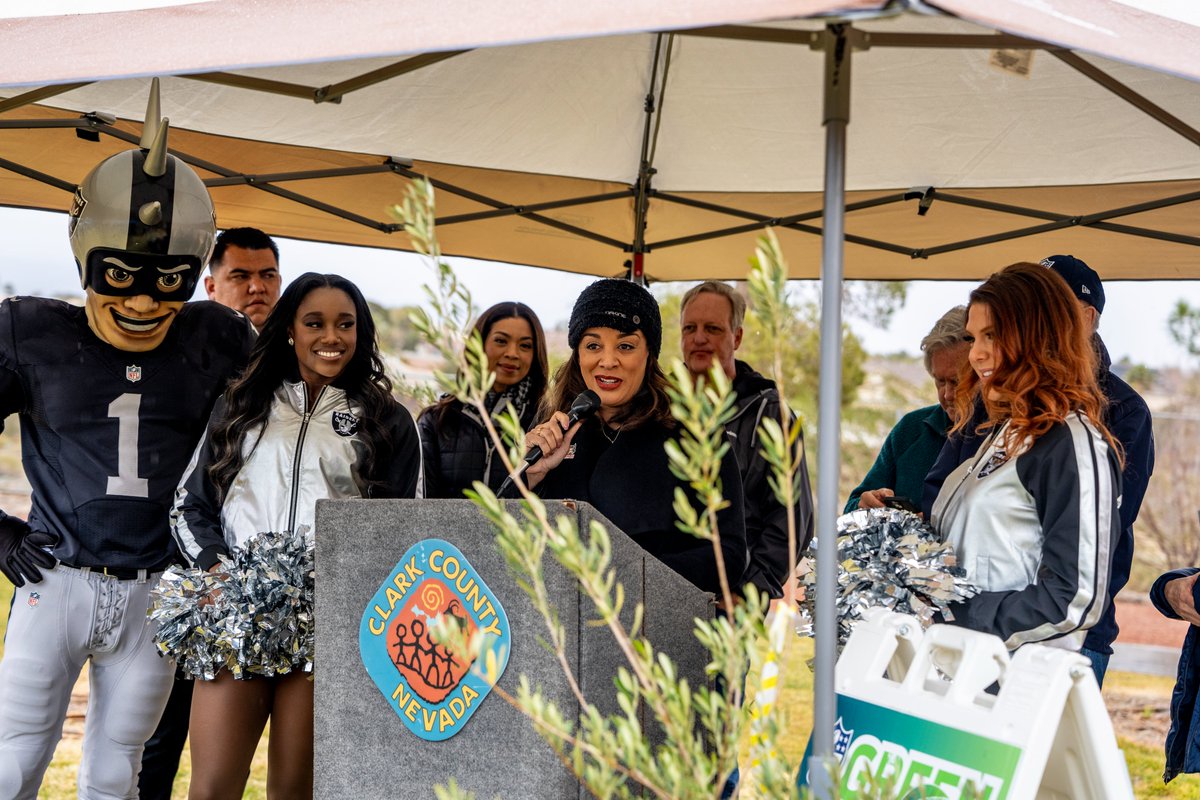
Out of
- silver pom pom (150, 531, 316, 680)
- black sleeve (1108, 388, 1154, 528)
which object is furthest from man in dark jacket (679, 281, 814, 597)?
silver pom pom (150, 531, 316, 680)

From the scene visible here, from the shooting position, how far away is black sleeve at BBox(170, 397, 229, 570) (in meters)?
2.84

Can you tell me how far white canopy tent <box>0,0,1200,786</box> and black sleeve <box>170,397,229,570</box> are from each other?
36.1 inches

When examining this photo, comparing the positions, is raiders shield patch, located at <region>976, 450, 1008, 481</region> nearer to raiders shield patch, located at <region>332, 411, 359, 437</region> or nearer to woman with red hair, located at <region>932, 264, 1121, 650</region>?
woman with red hair, located at <region>932, 264, 1121, 650</region>

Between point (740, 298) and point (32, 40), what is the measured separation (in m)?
2.86

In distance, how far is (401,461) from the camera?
10.0 ft

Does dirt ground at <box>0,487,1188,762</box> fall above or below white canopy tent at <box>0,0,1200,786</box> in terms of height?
below

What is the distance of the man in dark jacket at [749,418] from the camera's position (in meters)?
3.93

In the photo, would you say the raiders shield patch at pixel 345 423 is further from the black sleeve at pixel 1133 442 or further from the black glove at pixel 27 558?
the black sleeve at pixel 1133 442

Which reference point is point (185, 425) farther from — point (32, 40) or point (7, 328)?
point (32, 40)

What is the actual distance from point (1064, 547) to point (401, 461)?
1.58 m

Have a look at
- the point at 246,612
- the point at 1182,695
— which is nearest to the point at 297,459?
the point at 246,612

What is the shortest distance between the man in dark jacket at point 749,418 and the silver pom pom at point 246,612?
4.65 ft

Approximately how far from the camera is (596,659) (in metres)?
1.99

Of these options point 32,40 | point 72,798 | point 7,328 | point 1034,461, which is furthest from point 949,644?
point 72,798
